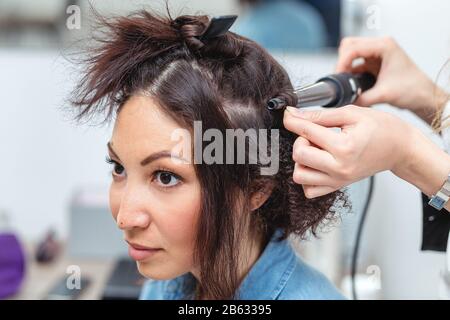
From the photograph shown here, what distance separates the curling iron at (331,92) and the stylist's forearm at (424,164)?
142 mm

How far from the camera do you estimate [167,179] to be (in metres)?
0.72

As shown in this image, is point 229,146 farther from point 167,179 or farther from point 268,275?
point 268,275

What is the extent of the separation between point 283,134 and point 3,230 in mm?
1076

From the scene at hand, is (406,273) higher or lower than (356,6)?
lower

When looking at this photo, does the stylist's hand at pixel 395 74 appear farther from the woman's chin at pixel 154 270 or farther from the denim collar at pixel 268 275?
the woman's chin at pixel 154 270

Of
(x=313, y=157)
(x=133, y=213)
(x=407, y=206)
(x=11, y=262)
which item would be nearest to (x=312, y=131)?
(x=313, y=157)

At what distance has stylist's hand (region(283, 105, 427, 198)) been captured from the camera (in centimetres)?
61

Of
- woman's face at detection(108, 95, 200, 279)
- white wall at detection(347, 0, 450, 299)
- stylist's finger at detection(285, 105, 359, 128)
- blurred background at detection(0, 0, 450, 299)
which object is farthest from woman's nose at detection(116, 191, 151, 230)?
white wall at detection(347, 0, 450, 299)

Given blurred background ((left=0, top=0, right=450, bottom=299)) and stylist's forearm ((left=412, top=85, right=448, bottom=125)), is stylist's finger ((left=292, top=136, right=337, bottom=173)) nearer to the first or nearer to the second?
blurred background ((left=0, top=0, right=450, bottom=299))

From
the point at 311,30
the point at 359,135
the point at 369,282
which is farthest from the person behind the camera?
the point at 311,30

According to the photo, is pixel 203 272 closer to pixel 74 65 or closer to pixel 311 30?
pixel 74 65

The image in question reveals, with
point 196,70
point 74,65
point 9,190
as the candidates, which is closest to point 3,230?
point 9,190

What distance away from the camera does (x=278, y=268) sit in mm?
843

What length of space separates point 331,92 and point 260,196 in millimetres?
179
